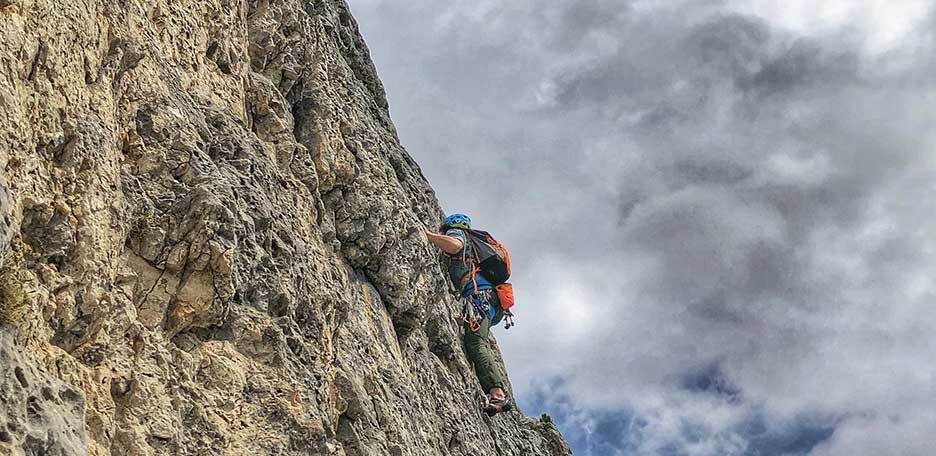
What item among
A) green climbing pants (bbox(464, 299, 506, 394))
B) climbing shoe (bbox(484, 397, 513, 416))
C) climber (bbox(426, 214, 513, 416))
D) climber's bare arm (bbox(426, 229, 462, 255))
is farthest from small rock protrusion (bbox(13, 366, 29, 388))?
green climbing pants (bbox(464, 299, 506, 394))

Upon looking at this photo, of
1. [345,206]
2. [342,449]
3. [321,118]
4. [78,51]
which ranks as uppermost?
[321,118]

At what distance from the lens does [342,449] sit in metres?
10.2

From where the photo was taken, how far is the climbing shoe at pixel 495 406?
54.0ft

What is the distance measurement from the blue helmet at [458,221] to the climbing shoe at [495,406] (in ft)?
10.5

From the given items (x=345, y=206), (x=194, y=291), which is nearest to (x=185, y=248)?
(x=194, y=291)

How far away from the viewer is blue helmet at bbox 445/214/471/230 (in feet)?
55.6

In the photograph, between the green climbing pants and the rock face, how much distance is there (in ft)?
7.08

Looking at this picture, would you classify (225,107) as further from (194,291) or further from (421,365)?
(421,365)

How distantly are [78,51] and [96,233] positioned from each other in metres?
1.69

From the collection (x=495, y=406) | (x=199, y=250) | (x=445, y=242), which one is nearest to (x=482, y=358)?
(x=495, y=406)

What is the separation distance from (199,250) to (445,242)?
24.2 ft

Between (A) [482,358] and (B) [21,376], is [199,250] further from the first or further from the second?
(A) [482,358]

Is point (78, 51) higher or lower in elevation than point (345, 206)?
lower

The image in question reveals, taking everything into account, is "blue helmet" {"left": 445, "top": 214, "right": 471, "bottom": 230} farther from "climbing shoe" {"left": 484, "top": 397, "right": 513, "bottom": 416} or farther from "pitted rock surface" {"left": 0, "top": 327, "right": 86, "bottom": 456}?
"pitted rock surface" {"left": 0, "top": 327, "right": 86, "bottom": 456}
